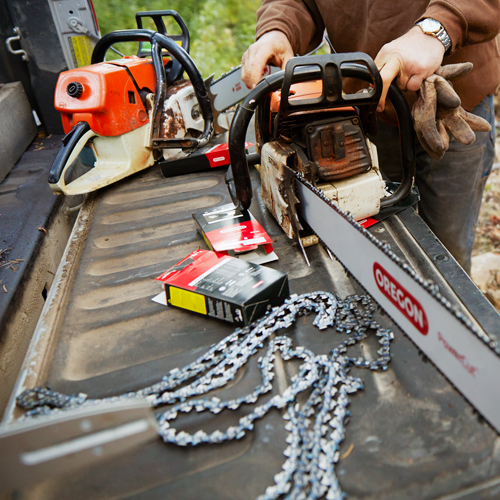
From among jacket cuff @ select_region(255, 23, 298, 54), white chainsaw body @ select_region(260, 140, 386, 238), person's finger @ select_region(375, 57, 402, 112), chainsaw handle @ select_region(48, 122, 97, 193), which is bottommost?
white chainsaw body @ select_region(260, 140, 386, 238)

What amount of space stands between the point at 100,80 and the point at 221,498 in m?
1.72

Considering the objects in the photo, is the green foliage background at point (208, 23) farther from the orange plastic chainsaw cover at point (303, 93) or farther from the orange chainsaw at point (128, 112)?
the orange plastic chainsaw cover at point (303, 93)

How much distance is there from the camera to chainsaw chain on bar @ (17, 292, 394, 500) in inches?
27.8

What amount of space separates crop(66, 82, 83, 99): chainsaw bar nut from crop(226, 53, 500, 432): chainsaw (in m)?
0.89

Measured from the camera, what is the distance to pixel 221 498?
26.8 inches

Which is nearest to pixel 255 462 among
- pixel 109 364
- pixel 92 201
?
pixel 109 364

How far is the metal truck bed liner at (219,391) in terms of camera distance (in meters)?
0.69

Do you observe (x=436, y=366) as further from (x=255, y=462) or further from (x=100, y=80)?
(x=100, y=80)

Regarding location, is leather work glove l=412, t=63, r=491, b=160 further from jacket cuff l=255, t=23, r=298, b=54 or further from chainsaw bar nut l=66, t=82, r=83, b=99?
chainsaw bar nut l=66, t=82, r=83, b=99

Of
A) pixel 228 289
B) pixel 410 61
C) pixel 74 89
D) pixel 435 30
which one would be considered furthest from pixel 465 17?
pixel 74 89

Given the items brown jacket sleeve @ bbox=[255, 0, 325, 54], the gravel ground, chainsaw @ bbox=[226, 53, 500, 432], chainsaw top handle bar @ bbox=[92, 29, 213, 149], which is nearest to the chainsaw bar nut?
chainsaw top handle bar @ bbox=[92, 29, 213, 149]

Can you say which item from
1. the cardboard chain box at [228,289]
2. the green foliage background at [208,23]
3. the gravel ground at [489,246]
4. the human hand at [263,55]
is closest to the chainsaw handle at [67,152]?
the human hand at [263,55]

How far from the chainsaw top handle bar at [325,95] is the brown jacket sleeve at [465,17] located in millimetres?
259

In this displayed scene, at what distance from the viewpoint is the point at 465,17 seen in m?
Result: 1.27
